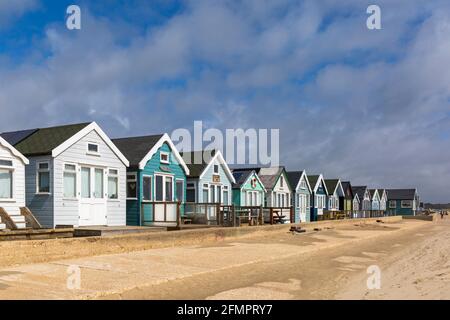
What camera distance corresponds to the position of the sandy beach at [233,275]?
11.6m

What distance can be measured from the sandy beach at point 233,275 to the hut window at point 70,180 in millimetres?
4897

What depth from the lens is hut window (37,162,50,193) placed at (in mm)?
20948

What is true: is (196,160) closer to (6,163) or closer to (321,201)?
(6,163)

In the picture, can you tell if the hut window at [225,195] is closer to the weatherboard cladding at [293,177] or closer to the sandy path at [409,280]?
the weatherboard cladding at [293,177]

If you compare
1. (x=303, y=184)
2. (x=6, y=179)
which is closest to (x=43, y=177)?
(x=6, y=179)

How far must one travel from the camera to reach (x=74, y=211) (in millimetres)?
21562

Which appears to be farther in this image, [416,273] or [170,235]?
[170,235]

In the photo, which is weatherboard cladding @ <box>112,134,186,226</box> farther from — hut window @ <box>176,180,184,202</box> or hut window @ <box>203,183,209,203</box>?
hut window @ <box>203,183,209,203</box>

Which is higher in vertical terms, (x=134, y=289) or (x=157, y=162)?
(x=157, y=162)

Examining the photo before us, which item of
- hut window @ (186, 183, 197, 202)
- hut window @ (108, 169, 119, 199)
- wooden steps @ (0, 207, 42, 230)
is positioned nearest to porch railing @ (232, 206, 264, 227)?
hut window @ (186, 183, 197, 202)

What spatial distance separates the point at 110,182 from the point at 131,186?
2076 mm
